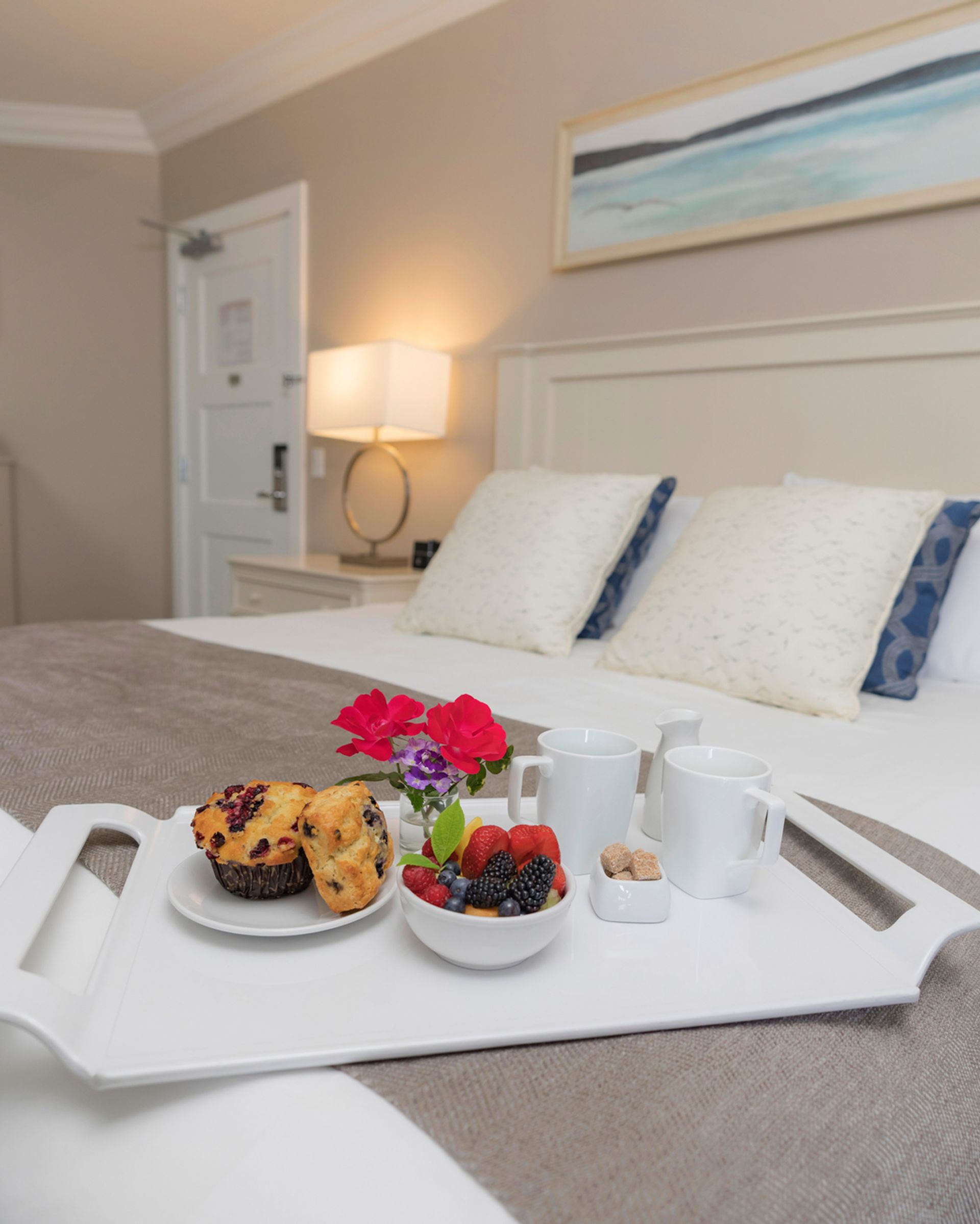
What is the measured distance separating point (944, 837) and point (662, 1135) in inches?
22.6

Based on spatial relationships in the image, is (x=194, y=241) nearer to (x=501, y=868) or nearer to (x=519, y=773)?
(x=519, y=773)

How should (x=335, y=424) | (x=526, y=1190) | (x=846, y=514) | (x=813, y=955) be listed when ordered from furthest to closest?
1. (x=335, y=424)
2. (x=846, y=514)
3. (x=813, y=955)
4. (x=526, y=1190)

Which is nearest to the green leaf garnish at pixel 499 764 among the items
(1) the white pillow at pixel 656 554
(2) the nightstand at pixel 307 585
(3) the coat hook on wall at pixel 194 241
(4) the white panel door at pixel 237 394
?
(1) the white pillow at pixel 656 554

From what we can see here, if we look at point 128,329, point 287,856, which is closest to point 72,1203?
point 287,856

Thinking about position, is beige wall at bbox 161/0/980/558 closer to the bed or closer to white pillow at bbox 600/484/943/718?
the bed

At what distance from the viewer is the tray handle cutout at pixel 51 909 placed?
452mm

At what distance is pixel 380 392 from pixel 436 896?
2421 mm

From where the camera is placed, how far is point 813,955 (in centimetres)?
59

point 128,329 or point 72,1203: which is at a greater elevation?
point 128,329

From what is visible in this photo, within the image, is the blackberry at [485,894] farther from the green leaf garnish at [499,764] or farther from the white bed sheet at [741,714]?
the white bed sheet at [741,714]

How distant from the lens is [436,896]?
550 mm

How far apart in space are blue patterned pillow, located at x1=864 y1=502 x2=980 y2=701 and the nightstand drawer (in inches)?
64.4

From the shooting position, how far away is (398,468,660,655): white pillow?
1.85 meters

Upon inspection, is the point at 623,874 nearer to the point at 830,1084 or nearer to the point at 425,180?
the point at 830,1084
